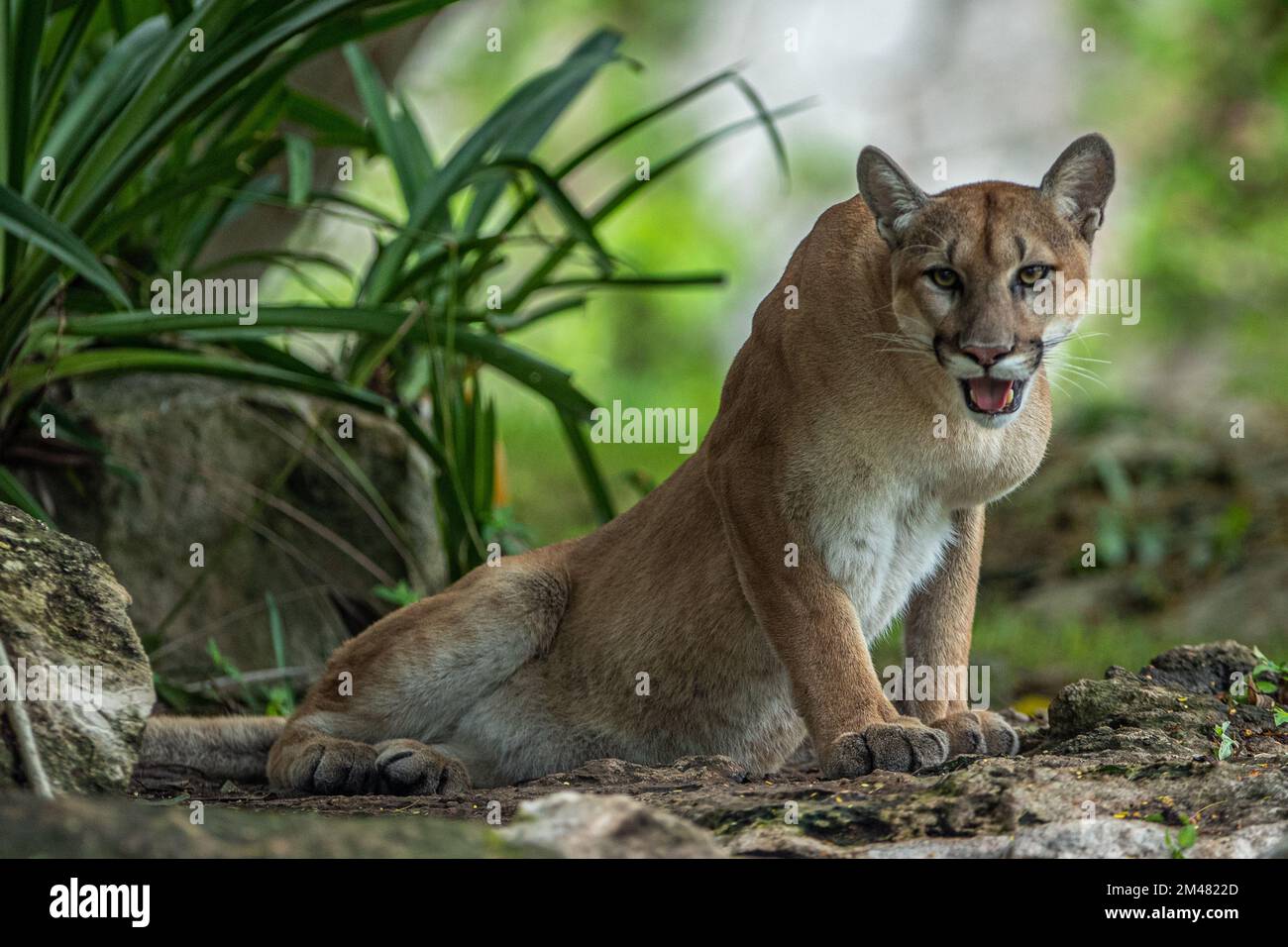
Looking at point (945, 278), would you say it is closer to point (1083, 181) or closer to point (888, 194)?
point (888, 194)

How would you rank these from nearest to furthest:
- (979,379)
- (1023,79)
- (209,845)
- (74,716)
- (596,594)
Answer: (209,845)
(74,716)
(979,379)
(596,594)
(1023,79)

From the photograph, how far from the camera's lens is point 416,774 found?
419 centimetres

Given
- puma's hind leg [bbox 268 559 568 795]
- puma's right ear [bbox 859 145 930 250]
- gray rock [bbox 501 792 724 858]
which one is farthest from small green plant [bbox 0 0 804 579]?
gray rock [bbox 501 792 724 858]

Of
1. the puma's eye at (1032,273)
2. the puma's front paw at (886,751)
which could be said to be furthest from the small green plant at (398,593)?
the puma's eye at (1032,273)

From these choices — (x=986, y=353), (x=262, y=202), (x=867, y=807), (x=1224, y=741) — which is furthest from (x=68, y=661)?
(x=262, y=202)

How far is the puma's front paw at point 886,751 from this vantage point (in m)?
3.71

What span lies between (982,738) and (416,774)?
1.56 m

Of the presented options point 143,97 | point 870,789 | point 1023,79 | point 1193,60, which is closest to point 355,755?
point 870,789

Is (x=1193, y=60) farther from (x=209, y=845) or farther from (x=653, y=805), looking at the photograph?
(x=209, y=845)

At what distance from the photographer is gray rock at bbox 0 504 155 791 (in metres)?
3.24

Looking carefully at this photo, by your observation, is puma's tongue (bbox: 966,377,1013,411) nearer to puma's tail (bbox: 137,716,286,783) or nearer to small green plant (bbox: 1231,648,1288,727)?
small green plant (bbox: 1231,648,1288,727)

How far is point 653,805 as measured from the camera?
3480mm

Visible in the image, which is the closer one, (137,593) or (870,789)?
(870,789)
